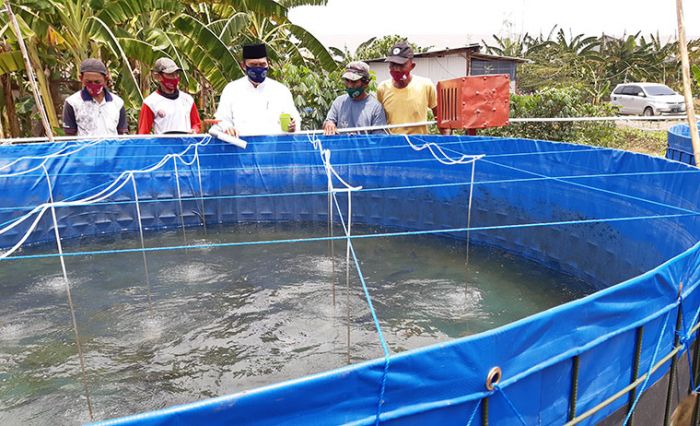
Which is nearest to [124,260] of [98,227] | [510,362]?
[98,227]

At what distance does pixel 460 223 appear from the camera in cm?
662

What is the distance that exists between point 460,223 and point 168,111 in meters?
3.90

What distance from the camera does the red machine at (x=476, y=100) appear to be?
5.89m

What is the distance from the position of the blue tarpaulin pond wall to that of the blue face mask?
1046 mm

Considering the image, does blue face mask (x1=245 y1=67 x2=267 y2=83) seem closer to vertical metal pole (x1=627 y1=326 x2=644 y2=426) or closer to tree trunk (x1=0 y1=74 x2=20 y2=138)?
vertical metal pole (x1=627 y1=326 x2=644 y2=426)

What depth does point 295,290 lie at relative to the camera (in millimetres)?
5156

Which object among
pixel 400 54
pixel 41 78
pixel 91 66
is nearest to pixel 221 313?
pixel 91 66

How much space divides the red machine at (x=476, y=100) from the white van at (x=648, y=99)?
50.3ft

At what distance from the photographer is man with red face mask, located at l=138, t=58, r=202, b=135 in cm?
632

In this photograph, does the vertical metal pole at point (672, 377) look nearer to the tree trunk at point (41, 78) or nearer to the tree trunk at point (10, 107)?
the tree trunk at point (41, 78)

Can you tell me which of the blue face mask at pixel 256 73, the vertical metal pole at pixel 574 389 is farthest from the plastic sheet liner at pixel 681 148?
the vertical metal pole at pixel 574 389

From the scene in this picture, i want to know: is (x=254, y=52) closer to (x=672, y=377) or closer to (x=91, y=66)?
(x=91, y=66)

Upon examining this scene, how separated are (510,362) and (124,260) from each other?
500 cm

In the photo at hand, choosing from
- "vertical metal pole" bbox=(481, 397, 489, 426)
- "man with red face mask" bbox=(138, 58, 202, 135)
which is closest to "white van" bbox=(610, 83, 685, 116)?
"man with red face mask" bbox=(138, 58, 202, 135)
